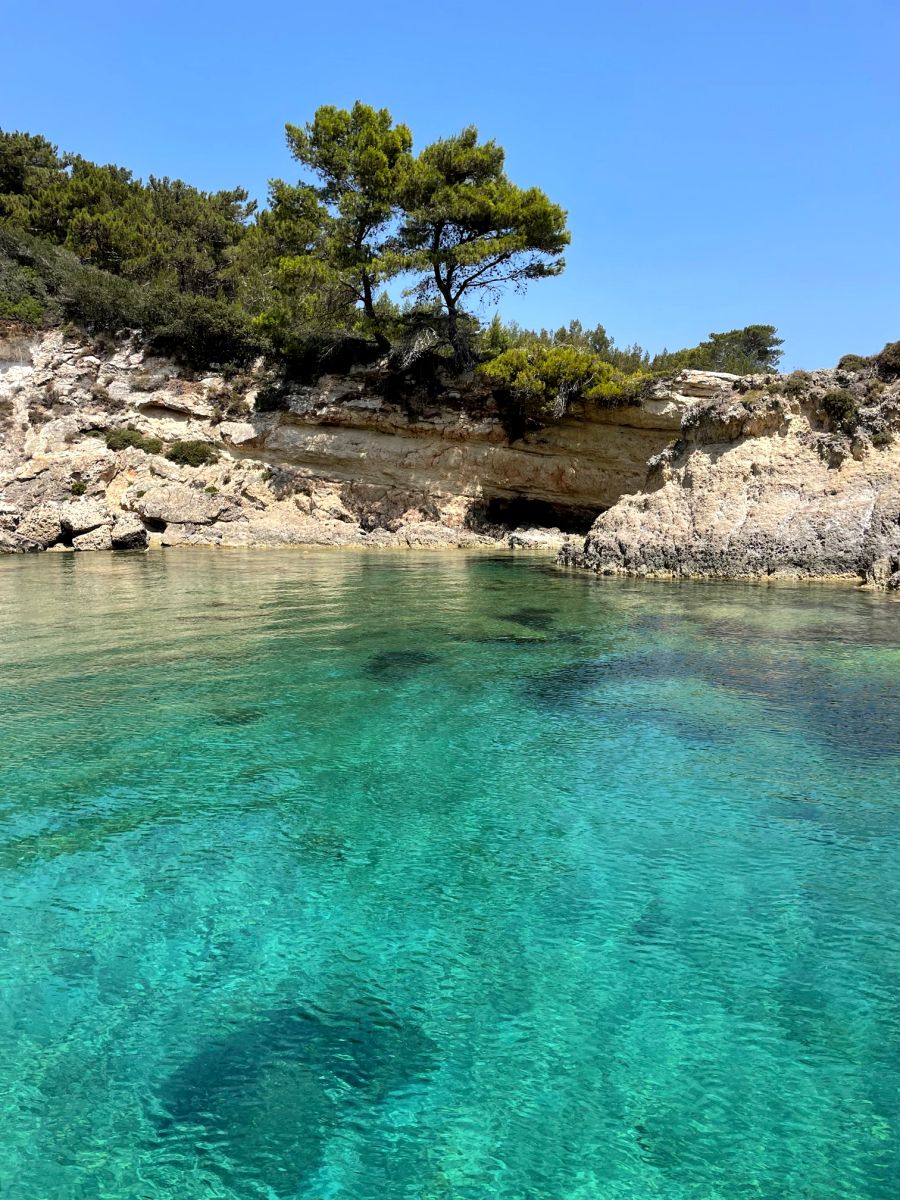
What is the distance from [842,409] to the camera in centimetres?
1736

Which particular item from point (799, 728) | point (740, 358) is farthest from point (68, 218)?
point (799, 728)

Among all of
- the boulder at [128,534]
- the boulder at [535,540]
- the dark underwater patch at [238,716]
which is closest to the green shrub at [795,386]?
the boulder at [535,540]

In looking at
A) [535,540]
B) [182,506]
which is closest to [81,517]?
[182,506]

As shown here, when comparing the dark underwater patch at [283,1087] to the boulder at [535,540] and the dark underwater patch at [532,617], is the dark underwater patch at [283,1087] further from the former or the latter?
the boulder at [535,540]

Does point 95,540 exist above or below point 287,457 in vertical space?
below

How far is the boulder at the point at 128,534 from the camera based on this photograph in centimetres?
2472

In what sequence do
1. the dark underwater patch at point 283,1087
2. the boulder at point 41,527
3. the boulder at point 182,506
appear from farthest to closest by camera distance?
the boulder at point 182,506 → the boulder at point 41,527 → the dark underwater patch at point 283,1087

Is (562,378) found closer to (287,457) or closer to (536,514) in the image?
(536,514)

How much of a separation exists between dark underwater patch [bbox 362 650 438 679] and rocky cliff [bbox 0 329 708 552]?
68.4 feet

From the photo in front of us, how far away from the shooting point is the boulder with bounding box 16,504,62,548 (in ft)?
78.0

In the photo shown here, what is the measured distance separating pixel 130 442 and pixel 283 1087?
3272 cm

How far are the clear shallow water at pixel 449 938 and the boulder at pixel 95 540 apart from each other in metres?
17.8

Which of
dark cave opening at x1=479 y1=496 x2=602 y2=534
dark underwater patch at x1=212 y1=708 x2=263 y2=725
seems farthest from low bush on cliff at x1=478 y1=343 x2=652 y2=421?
dark underwater patch at x1=212 y1=708 x2=263 y2=725

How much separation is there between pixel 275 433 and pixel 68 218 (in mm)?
18453
